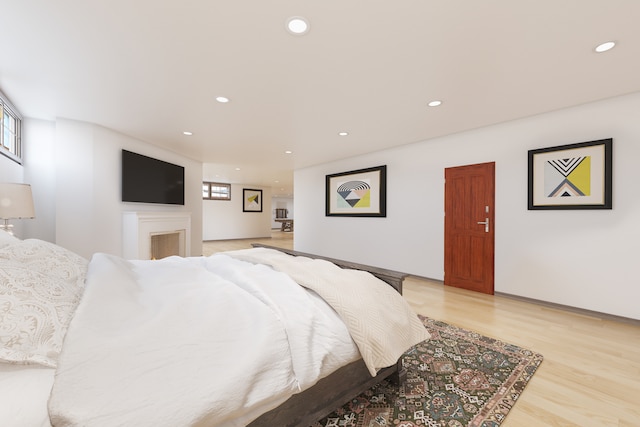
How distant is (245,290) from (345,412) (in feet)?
2.94

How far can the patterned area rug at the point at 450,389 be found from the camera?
141cm

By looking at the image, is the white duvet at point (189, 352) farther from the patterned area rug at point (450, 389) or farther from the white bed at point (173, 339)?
the patterned area rug at point (450, 389)

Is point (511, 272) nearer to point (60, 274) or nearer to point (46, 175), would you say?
point (60, 274)

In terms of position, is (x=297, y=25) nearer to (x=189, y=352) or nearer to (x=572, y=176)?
(x=189, y=352)

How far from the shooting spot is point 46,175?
3609 millimetres

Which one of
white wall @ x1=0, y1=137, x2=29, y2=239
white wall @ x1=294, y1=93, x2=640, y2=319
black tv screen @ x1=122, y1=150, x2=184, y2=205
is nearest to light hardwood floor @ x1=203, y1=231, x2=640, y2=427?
white wall @ x1=294, y1=93, x2=640, y2=319

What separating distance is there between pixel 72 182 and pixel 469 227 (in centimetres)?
566

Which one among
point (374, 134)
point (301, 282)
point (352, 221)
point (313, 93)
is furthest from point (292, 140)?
point (301, 282)

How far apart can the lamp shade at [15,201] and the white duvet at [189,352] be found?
5.89 ft

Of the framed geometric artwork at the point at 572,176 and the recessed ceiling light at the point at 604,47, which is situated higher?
the recessed ceiling light at the point at 604,47

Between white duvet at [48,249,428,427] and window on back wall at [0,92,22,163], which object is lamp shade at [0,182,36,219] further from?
white duvet at [48,249,428,427]

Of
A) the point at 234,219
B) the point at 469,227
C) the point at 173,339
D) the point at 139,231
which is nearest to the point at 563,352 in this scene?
the point at 469,227

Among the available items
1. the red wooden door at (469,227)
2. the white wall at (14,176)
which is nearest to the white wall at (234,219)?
the white wall at (14,176)

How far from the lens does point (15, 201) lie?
91.8 inches
